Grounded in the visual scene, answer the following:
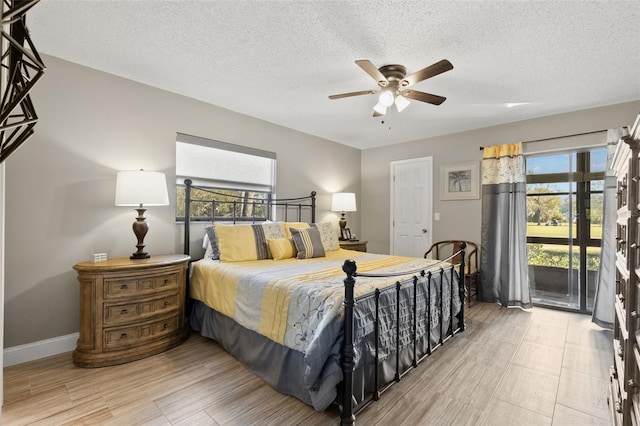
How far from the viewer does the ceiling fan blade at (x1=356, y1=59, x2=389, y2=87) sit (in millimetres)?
2115

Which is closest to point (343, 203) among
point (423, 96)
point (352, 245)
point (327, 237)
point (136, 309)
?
point (352, 245)

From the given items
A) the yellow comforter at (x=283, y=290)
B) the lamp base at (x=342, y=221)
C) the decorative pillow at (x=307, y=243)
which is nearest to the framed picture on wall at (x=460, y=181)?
the lamp base at (x=342, y=221)

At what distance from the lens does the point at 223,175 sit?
3.68 meters

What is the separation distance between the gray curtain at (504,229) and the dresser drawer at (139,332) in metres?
3.85

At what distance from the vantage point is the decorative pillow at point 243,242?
2.96m

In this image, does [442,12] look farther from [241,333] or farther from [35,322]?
[35,322]

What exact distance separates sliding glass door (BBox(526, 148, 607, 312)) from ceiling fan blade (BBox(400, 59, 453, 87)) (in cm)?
262

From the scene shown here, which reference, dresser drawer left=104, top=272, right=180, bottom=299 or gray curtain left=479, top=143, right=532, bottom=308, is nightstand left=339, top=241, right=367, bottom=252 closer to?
gray curtain left=479, top=143, right=532, bottom=308

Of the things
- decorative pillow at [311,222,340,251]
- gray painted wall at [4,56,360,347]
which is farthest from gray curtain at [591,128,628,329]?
gray painted wall at [4,56,360,347]

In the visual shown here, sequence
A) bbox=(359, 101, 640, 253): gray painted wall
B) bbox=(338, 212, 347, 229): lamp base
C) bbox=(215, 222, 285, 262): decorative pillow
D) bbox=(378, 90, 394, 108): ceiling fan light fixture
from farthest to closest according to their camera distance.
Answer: bbox=(338, 212, 347, 229): lamp base, bbox=(359, 101, 640, 253): gray painted wall, bbox=(215, 222, 285, 262): decorative pillow, bbox=(378, 90, 394, 108): ceiling fan light fixture

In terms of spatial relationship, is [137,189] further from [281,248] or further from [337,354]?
[337,354]

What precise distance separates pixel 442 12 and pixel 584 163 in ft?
9.84

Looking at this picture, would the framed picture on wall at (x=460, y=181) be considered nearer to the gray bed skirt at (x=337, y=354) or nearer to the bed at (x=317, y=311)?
the bed at (x=317, y=311)

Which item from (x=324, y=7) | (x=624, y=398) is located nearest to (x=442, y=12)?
(x=324, y=7)
